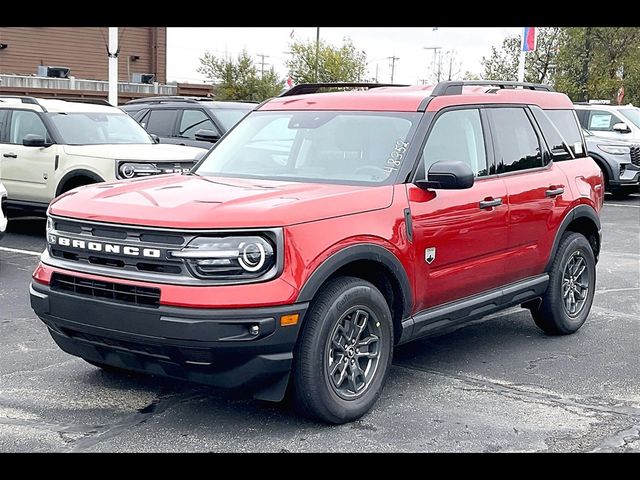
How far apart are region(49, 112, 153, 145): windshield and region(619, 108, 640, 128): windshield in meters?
11.4

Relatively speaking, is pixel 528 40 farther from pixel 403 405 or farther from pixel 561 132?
pixel 403 405

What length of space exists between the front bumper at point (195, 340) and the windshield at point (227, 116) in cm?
904

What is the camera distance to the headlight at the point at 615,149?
1758cm

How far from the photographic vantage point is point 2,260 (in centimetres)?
957

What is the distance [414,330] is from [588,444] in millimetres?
1200

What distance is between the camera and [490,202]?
5.76m

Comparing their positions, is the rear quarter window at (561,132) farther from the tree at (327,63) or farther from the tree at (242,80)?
the tree at (327,63)

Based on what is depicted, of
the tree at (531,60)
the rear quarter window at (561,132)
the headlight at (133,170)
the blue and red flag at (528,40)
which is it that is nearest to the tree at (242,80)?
the tree at (531,60)

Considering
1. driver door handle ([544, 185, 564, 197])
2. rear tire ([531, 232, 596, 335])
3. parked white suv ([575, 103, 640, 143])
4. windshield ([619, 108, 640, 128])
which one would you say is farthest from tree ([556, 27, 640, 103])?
driver door handle ([544, 185, 564, 197])

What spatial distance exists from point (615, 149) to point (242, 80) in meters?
22.4
